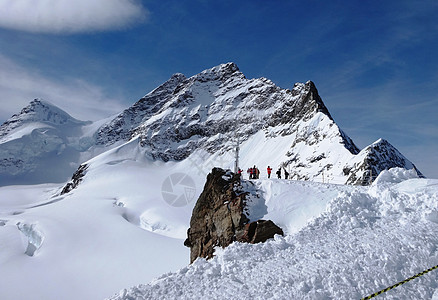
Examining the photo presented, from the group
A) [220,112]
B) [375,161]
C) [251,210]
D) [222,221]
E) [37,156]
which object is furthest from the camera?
[37,156]

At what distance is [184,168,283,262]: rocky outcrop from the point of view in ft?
47.9

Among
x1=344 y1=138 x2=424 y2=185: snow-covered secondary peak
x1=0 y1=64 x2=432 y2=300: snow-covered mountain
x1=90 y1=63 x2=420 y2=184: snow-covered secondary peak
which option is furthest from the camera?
x1=90 y1=63 x2=420 y2=184: snow-covered secondary peak

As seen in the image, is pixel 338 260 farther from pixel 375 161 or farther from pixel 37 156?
pixel 37 156

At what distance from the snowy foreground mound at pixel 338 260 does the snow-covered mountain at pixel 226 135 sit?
1926cm

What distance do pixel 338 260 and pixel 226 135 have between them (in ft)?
365

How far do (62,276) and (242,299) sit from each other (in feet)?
111

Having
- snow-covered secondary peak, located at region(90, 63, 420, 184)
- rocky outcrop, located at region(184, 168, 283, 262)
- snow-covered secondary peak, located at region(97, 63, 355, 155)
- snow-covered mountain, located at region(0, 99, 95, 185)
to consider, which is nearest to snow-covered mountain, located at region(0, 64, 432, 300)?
snow-covered secondary peak, located at region(90, 63, 420, 184)

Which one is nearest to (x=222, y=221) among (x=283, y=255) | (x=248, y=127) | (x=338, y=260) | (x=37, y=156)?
(x=283, y=255)

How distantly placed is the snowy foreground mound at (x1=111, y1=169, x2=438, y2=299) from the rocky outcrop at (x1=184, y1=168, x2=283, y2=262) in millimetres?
3341

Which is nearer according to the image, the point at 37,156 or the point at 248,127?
the point at 248,127

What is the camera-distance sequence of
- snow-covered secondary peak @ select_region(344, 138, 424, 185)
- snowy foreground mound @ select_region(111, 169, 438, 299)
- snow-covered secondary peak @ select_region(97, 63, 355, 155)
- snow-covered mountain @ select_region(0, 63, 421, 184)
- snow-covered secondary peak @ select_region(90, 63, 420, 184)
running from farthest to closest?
snow-covered secondary peak @ select_region(97, 63, 355, 155)
snow-covered secondary peak @ select_region(90, 63, 420, 184)
snow-covered mountain @ select_region(0, 63, 421, 184)
snow-covered secondary peak @ select_region(344, 138, 424, 185)
snowy foreground mound @ select_region(111, 169, 438, 299)

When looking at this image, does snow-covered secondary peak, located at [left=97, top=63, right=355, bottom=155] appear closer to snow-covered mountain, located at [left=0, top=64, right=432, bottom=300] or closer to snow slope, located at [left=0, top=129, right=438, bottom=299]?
snow-covered mountain, located at [left=0, top=64, right=432, bottom=300]

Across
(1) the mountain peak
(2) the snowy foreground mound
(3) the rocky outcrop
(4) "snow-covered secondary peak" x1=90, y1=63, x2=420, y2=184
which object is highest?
(1) the mountain peak

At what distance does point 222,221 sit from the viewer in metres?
17.6
